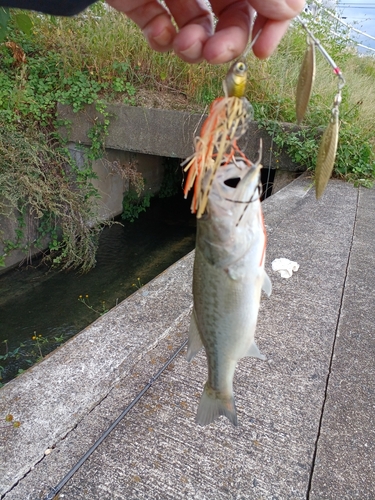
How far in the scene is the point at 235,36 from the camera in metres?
1.42

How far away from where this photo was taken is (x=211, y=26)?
1.71m

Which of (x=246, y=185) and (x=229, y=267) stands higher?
(x=246, y=185)

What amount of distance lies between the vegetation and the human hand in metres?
4.27

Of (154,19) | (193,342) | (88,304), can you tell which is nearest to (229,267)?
(193,342)

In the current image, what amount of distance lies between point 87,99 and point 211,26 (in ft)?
16.3

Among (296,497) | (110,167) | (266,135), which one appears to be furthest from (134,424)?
(110,167)

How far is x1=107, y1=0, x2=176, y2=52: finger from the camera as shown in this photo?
5.77 feet

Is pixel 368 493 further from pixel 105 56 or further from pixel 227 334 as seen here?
pixel 105 56

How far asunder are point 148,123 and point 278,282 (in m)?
3.72

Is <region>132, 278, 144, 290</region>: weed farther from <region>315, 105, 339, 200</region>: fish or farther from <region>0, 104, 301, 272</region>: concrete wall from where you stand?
<region>315, 105, 339, 200</region>: fish

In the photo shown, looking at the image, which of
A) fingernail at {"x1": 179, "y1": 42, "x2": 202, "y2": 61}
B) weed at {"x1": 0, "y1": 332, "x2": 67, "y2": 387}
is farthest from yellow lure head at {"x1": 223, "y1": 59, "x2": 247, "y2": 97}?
weed at {"x1": 0, "y1": 332, "x2": 67, "y2": 387}

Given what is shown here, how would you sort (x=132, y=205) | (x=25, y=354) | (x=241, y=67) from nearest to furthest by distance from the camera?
(x=241, y=67) → (x=25, y=354) → (x=132, y=205)

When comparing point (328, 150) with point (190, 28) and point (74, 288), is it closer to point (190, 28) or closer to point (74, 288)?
point (190, 28)

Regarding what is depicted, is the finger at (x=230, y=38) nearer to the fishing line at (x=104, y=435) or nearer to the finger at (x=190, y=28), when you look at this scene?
the finger at (x=190, y=28)
